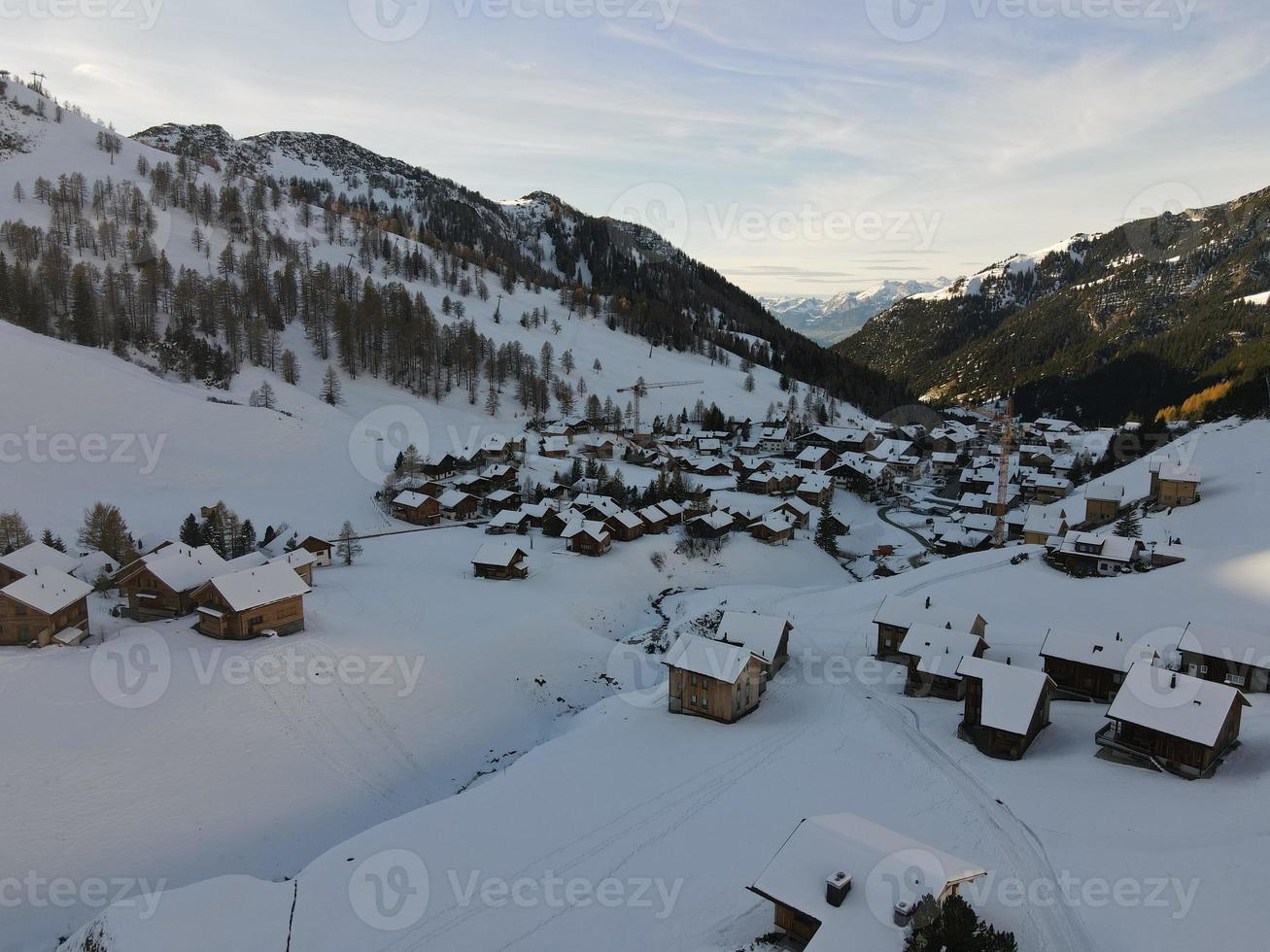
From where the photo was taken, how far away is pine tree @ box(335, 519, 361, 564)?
39875 mm

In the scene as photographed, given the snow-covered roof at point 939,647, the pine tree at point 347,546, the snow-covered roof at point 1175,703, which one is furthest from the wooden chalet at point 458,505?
the snow-covered roof at point 1175,703

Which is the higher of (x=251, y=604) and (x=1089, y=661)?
(x=1089, y=661)

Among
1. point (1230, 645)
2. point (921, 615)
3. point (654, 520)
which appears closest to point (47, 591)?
point (921, 615)

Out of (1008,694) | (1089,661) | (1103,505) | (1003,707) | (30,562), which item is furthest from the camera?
(1103,505)

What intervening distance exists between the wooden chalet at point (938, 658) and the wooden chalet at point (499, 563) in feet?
70.5

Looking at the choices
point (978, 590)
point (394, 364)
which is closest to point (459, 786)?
point (978, 590)

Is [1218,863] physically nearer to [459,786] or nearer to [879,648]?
[879,648]

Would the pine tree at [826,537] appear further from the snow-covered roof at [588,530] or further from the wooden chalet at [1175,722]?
the wooden chalet at [1175,722]

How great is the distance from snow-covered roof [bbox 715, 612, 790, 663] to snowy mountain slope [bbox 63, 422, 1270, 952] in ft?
5.08

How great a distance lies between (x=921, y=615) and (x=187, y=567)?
30.3m

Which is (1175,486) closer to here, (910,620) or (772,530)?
(772,530)

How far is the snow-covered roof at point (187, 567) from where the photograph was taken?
1129 inches

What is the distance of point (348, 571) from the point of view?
3753cm

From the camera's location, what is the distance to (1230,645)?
21859mm
